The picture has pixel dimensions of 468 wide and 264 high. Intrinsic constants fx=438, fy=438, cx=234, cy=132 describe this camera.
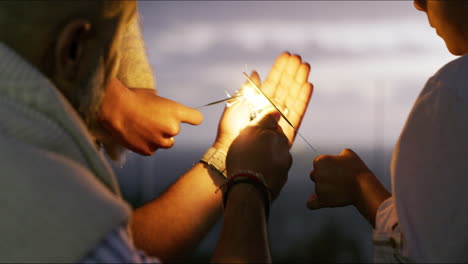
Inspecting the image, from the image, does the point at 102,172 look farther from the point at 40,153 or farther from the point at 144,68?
the point at 144,68

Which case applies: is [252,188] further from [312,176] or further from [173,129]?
[173,129]

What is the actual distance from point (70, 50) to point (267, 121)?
1.73 feet

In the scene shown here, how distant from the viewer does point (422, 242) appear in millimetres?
882

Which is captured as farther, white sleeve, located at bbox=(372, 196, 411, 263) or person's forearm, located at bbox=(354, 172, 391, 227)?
person's forearm, located at bbox=(354, 172, 391, 227)

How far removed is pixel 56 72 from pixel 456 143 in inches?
31.6

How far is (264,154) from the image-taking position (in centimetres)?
103

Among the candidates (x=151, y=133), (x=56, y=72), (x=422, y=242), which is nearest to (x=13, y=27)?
(x=56, y=72)

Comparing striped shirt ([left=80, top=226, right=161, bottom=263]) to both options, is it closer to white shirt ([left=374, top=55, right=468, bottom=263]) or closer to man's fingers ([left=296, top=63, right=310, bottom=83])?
white shirt ([left=374, top=55, right=468, bottom=263])

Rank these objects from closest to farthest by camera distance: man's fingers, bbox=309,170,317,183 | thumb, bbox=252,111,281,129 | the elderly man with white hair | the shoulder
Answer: the elderly man with white hair, the shoulder, thumb, bbox=252,111,281,129, man's fingers, bbox=309,170,317,183

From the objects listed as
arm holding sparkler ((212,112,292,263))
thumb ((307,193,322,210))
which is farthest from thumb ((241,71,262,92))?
thumb ((307,193,322,210))

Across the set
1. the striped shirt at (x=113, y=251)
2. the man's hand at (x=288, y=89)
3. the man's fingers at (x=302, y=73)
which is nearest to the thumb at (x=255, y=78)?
the man's hand at (x=288, y=89)

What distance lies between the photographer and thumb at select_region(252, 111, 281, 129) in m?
1.12

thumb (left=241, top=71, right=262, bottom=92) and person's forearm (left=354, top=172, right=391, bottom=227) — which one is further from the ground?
thumb (left=241, top=71, right=262, bottom=92)

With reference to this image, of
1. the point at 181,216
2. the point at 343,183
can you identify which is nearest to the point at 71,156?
the point at 181,216
